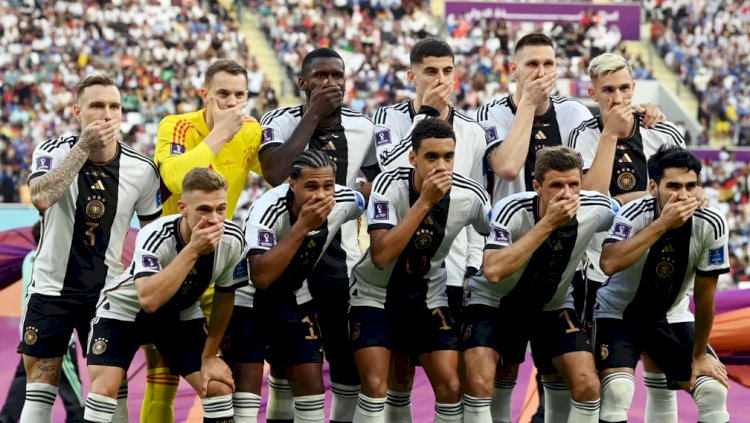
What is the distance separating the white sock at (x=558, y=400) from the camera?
6.76 m

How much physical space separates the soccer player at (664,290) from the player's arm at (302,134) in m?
1.76

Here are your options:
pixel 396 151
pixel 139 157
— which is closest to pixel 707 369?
pixel 396 151

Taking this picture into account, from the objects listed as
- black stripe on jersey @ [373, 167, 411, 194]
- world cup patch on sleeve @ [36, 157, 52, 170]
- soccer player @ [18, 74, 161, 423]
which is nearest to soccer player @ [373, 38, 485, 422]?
black stripe on jersey @ [373, 167, 411, 194]

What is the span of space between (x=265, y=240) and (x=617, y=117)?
221 centimetres

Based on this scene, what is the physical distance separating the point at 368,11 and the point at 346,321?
880 inches

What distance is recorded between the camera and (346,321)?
22.0 feet

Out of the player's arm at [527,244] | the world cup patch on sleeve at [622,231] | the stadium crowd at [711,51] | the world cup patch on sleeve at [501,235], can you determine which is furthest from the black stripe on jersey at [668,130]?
the stadium crowd at [711,51]

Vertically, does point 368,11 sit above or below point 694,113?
above

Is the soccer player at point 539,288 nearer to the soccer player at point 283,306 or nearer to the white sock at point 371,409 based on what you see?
the white sock at point 371,409

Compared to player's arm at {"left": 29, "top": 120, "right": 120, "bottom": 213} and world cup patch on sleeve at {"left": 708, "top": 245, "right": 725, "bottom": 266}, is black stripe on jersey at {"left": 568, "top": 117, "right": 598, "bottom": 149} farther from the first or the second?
player's arm at {"left": 29, "top": 120, "right": 120, "bottom": 213}

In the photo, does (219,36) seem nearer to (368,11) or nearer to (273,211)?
(368,11)

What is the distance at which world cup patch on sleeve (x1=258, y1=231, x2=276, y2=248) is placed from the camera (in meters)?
6.32

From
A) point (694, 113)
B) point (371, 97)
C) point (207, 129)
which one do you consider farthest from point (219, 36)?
point (207, 129)

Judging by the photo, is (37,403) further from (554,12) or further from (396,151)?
(554,12)
